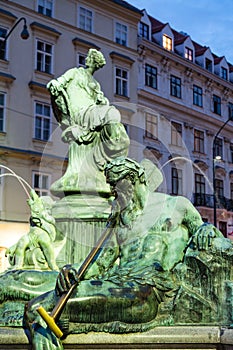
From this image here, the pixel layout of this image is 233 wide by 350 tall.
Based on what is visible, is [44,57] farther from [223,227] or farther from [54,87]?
[54,87]

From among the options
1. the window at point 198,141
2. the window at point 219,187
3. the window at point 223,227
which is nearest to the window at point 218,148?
the window at point 198,141

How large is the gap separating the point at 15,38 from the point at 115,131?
852 inches

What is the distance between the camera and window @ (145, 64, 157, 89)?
33719 mm

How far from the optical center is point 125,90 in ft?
Result: 104

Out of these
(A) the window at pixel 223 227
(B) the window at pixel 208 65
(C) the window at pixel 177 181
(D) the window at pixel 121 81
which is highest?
(B) the window at pixel 208 65

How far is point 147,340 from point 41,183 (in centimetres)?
2162

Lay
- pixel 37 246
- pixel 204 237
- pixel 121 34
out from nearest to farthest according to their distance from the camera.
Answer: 1. pixel 204 237
2. pixel 37 246
3. pixel 121 34

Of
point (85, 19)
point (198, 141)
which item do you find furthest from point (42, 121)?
point (198, 141)

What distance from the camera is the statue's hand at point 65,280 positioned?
3367 millimetres

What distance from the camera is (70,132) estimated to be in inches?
271

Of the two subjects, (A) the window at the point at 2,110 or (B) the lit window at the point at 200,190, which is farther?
(B) the lit window at the point at 200,190

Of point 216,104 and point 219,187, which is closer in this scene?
point 219,187

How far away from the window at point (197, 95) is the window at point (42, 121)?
41.4ft

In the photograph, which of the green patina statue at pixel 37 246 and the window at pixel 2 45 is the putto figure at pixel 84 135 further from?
the window at pixel 2 45
